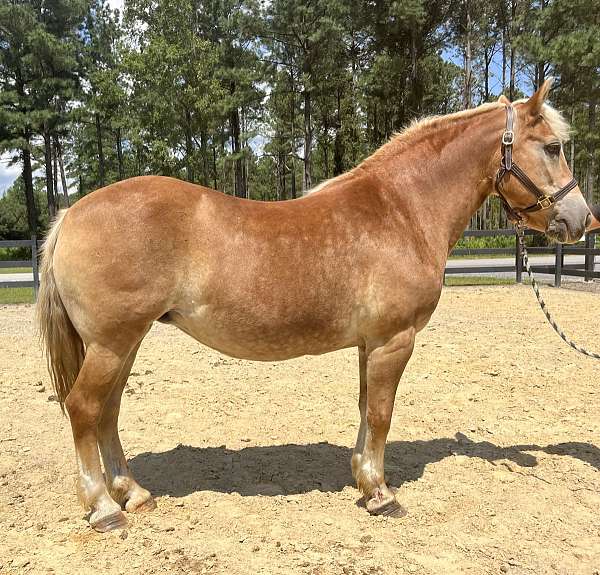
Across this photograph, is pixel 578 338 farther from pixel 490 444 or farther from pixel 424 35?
pixel 424 35

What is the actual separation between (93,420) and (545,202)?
305cm

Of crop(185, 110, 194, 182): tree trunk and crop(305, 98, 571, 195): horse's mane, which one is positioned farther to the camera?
crop(185, 110, 194, 182): tree trunk

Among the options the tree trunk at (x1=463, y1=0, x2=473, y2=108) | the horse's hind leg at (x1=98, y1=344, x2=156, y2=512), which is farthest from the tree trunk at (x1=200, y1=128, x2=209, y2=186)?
the horse's hind leg at (x1=98, y1=344, x2=156, y2=512)

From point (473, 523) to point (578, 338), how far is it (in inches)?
213

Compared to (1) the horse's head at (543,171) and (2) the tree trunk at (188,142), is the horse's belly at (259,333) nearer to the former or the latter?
(1) the horse's head at (543,171)

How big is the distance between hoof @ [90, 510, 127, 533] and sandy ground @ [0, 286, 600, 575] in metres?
0.05

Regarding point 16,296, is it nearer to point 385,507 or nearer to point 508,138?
point 385,507

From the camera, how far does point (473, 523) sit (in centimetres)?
296

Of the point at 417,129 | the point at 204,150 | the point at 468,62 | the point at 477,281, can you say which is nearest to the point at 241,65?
the point at 204,150

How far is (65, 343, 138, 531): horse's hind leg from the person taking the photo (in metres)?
2.81

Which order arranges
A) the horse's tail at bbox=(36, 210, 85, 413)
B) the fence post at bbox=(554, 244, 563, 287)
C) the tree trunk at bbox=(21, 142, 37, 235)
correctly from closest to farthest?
the horse's tail at bbox=(36, 210, 85, 413) → the fence post at bbox=(554, 244, 563, 287) → the tree trunk at bbox=(21, 142, 37, 235)

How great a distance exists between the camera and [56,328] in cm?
297

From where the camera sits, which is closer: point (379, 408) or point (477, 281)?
point (379, 408)

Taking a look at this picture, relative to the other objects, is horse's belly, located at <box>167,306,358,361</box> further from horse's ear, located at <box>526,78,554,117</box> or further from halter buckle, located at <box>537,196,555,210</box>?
horse's ear, located at <box>526,78,554,117</box>
